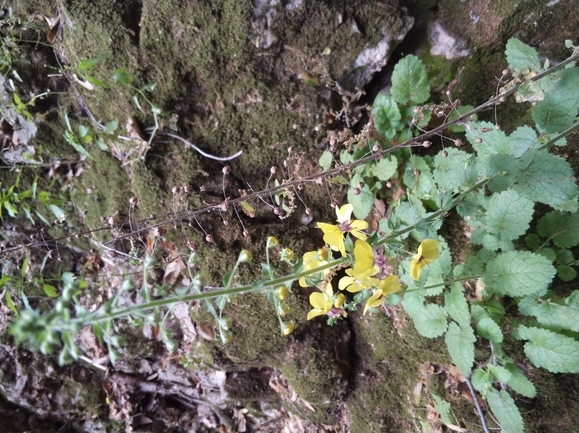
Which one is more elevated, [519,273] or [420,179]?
[420,179]

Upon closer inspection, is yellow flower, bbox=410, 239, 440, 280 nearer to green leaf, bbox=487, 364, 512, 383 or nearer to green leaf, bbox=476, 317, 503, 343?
green leaf, bbox=476, 317, 503, 343

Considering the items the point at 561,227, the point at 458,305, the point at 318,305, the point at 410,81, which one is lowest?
the point at 458,305

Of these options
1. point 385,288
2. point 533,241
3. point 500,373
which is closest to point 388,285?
point 385,288

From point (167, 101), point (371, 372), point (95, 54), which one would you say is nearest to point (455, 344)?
point (371, 372)

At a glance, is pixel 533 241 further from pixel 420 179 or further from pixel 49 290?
pixel 49 290

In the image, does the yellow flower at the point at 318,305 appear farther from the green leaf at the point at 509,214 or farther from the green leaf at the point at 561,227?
the green leaf at the point at 561,227

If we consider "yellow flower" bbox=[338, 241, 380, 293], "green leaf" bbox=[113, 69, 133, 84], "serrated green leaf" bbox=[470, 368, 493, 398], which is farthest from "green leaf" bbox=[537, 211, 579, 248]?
"green leaf" bbox=[113, 69, 133, 84]

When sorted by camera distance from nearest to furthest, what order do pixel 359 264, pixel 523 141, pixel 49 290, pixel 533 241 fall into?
1. pixel 359 264
2. pixel 523 141
3. pixel 533 241
4. pixel 49 290
